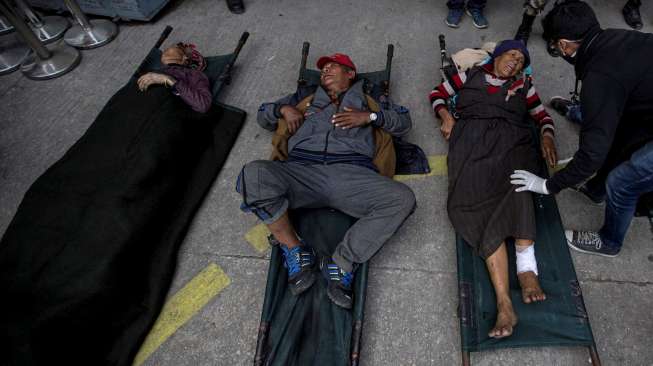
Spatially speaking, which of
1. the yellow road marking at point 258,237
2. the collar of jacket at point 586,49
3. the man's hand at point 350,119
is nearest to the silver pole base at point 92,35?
the yellow road marking at point 258,237

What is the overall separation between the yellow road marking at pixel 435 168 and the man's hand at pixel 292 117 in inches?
36.9

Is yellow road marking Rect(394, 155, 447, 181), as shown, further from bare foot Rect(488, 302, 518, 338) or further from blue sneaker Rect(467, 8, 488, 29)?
blue sneaker Rect(467, 8, 488, 29)

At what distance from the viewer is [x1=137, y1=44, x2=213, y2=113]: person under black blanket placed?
3102 mm

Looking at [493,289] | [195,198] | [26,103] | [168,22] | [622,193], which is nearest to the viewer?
[622,193]

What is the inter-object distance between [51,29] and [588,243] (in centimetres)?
654

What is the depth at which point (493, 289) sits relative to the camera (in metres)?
2.22

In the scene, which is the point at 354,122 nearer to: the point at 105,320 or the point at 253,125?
the point at 253,125

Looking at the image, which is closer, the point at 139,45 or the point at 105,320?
the point at 105,320

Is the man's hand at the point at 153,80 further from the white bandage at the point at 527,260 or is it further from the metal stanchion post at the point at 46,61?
the white bandage at the point at 527,260

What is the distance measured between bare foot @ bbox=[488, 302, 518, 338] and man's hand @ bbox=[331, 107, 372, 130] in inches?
61.6

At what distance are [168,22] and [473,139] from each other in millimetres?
4429

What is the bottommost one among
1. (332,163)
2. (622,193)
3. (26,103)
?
(26,103)

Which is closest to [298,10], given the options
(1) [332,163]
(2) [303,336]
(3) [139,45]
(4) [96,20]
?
(3) [139,45]

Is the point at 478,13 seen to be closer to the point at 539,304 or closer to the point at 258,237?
the point at 539,304
